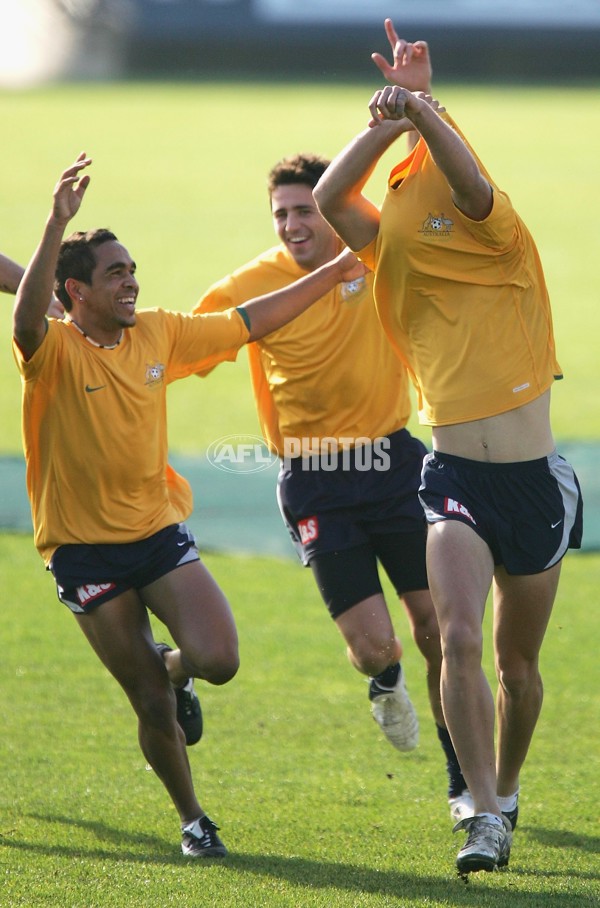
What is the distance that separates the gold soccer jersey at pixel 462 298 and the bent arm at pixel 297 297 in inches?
32.2

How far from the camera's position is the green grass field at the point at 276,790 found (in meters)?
4.59

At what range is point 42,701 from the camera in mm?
7062

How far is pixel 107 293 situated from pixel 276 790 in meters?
2.35

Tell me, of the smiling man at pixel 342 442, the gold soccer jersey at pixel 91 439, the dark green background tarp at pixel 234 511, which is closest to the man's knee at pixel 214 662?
the gold soccer jersey at pixel 91 439

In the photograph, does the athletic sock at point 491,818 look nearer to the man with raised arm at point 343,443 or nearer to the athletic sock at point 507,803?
the athletic sock at point 507,803

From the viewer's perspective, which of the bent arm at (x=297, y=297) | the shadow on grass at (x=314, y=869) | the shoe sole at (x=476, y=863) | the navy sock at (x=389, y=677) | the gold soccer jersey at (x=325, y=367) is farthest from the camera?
the gold soccer jersey at (x=325, y=367)

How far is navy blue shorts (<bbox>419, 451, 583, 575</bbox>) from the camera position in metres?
4.67

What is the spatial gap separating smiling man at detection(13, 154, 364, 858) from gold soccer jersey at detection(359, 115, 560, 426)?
44.9 inches

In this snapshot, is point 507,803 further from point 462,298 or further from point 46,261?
point 46,261

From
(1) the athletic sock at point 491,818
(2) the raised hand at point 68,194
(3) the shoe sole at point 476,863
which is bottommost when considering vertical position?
(3) the shoe sole at point 476,863

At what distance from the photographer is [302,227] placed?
6.07 meters

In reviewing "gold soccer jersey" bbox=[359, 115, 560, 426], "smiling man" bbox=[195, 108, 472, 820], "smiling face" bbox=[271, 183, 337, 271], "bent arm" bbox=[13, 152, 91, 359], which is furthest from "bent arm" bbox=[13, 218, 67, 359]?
"smiling face" bbox=[271, 183, 337, 271]

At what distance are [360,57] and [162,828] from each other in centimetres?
3510

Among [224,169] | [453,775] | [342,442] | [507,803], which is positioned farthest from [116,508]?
[224,169]
